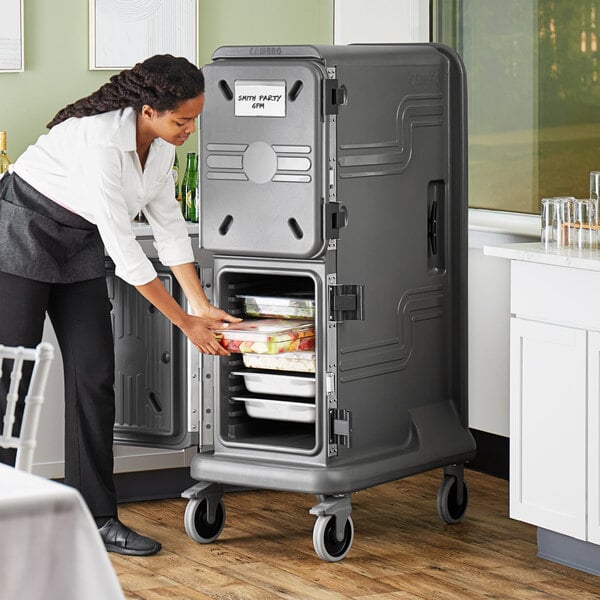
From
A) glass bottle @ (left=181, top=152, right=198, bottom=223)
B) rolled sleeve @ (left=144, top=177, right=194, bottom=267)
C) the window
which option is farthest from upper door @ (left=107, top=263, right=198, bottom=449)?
the window

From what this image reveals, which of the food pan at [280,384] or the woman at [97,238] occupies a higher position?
the woman at [97,238]

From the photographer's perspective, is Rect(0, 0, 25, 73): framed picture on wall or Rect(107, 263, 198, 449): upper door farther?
Rect(0, 0, 25, 73): framed picture on wall

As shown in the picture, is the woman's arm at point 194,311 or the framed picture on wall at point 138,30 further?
the framed picture on wall at point 138,30

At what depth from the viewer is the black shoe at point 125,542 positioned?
367cm

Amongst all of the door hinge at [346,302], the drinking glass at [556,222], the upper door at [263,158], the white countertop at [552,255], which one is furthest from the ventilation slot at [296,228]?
the drinking glass at [556,222]

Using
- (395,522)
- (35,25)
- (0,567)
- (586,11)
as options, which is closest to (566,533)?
(395,522)

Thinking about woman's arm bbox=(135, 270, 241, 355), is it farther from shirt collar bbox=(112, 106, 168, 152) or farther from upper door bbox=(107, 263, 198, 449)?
shirt collar bbox=(112, 106, 168, 152)

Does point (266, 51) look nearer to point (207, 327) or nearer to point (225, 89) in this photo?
point (225, 89)

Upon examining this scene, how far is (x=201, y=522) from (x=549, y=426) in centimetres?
103

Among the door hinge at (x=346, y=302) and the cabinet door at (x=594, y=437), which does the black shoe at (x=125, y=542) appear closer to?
the door hinge at (x=346, y=302)

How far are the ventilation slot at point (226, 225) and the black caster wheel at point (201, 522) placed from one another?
0.77 m

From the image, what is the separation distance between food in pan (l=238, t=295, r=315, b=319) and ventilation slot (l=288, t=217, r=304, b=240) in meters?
0.21

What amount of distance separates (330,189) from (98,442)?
0.98m

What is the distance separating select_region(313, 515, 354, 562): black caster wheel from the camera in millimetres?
3535
